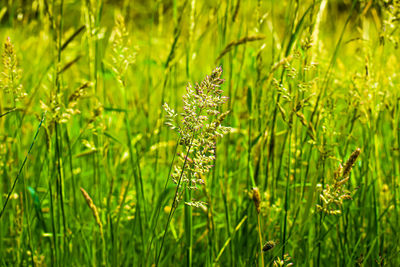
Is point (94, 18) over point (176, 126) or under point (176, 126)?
over

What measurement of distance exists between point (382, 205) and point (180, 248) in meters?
0.72

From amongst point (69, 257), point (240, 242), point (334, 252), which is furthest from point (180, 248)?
point (334, 252)

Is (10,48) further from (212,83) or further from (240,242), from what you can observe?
(240,242)

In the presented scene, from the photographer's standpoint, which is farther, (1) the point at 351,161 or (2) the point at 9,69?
(2) the point at 9,69

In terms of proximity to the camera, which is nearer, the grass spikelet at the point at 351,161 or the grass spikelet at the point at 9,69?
the grass spikelet at the point at 351,161

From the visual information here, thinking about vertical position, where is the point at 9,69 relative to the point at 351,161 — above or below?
above

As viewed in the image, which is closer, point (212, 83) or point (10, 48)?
point (212, 83)

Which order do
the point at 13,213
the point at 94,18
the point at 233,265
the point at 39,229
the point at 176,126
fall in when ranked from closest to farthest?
the point at 176,126 → the point at 233,265 → the point at 94,18 → the point at 13,213 → the point at 39,229

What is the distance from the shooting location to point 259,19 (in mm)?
1335

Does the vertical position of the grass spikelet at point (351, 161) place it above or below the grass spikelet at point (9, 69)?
below

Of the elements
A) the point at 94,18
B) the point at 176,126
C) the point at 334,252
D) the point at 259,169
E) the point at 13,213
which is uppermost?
the point at 94,18

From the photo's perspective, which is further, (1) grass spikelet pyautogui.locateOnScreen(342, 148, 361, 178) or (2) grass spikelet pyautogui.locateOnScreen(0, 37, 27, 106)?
(2) grass spikelet pyautogui.locateOnScreen(0, 37, 27, 106)

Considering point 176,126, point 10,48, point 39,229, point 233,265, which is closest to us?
point 176,126

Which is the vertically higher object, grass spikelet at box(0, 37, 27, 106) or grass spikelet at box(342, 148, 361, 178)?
grass spikelet at box(0, 37, 27, 106)
